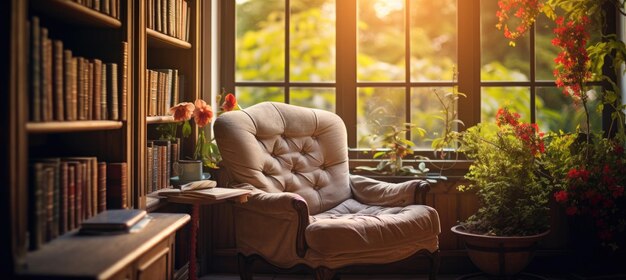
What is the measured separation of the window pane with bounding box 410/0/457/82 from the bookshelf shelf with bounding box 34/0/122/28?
2158 millimetres

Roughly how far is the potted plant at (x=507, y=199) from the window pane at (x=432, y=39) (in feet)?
1.97

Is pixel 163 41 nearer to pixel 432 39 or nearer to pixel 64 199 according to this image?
pixel 64 199

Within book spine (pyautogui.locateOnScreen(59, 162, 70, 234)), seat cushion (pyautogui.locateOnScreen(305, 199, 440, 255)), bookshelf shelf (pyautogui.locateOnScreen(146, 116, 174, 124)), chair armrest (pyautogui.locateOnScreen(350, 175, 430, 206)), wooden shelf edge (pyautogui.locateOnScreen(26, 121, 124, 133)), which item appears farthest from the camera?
chair armrest (pyautogui.locateOnScreen(350, 175, 430, 206))

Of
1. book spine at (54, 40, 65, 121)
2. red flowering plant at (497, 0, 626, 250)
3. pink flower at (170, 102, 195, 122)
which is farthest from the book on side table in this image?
red flowering plant at (497, 0, 626, 250)

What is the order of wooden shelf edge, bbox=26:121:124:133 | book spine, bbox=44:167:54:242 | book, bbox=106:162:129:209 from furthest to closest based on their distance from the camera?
1. book, bbox=106:162:129:209
2. book spine, bbox=44:167:54:242
3. wooden shelf edge, bbox=26:121:124:133

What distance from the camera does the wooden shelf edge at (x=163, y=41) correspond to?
329 cm

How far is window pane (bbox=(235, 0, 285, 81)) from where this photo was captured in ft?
14.4

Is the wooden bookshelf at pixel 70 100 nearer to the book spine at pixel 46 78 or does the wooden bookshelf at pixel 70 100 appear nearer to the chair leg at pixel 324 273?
the book spine at pixel 46 78

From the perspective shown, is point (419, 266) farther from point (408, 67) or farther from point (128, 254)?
point (128, 254)

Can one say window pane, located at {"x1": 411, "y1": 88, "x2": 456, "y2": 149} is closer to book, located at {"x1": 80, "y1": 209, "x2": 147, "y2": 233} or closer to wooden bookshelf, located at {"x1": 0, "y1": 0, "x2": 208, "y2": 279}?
wooden bookshelf, located at {"x1": 0, "y1": 0, "x2": 208, "y2": 279}

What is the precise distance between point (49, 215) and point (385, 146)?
8.08ft

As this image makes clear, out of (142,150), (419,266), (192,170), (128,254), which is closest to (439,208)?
(419,266)

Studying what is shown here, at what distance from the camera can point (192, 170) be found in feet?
11.3

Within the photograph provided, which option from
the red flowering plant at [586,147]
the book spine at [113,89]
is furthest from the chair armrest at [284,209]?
the red flowering plant at [586,147]
